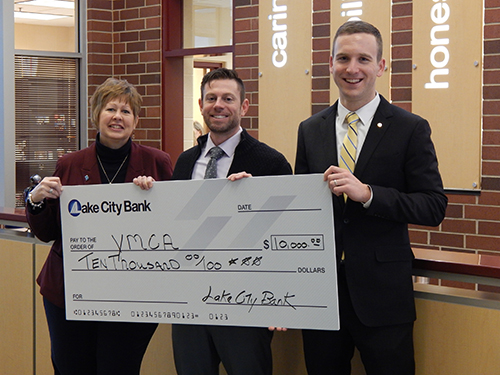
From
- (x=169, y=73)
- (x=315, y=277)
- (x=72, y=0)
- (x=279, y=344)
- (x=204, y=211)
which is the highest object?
(x=72, y=0)

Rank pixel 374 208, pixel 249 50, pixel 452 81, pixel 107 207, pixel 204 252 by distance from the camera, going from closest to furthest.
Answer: pixel 374 208 < pixel 204 252 < pixel 107 207 < pixel 452 81 < pixel 249 50

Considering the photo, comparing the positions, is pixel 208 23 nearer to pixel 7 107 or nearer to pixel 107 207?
pixel 7 107

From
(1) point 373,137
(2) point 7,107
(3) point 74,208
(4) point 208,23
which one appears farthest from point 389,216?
(2) point 7,107

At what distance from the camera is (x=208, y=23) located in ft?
20.1

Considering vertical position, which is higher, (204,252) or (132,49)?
(132,49)

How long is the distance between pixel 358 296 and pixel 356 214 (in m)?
0.26

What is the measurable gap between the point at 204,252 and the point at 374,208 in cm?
70

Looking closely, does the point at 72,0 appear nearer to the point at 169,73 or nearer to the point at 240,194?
A: the point at 169,73

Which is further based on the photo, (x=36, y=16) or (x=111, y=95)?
(x=36, y=16)

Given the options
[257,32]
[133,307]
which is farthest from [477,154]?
[133,307]

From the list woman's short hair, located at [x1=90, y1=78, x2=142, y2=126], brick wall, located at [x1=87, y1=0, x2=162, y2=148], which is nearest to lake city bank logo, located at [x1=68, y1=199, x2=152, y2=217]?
woman's short hair, located at [x1=90, y1=78, x2=142, y2=126]

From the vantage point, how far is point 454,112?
429 centimetres

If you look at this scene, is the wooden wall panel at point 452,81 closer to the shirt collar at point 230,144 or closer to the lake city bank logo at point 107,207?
the shirt collar at point 230,144

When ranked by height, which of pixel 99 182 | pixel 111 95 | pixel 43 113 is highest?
pixel 43 113
